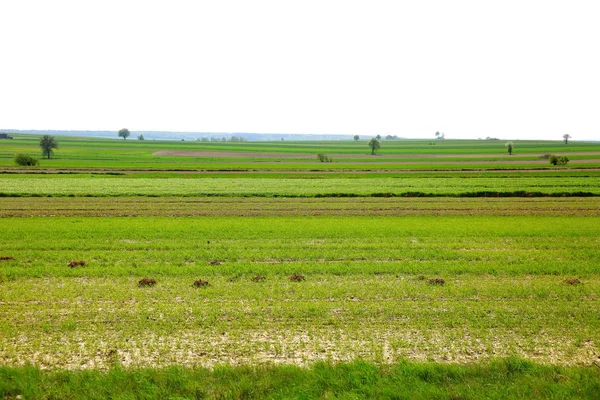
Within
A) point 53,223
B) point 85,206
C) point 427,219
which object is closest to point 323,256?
point 427,219

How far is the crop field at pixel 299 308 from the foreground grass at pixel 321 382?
1.6 inches

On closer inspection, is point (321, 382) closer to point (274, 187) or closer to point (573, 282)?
point (573, 282)

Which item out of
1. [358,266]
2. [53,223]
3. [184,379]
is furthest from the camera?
[53,223]

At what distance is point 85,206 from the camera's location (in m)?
35.2

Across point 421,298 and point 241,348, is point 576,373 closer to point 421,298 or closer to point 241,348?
point 421,298

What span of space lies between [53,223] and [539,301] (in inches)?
1079

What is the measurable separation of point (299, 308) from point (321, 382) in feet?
13.6

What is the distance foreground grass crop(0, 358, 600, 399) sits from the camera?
846 centimetres

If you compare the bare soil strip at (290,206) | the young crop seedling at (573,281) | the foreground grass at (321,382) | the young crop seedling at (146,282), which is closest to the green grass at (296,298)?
the young crop seedling at (573,281)

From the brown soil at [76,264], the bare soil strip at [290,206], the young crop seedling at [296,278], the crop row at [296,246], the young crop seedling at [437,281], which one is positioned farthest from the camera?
the bare soil strip at [290,206]

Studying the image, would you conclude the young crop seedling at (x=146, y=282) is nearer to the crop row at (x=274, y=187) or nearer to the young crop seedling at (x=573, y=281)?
the young crop seedling at (x=573, y=281)

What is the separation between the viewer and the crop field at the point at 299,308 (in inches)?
355

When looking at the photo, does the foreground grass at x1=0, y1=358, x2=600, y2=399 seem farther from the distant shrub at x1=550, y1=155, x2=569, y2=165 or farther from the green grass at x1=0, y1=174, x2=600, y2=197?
the distant shrub at x1=550, y1=155, x2=569, y2=165

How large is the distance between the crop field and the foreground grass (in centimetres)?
4
